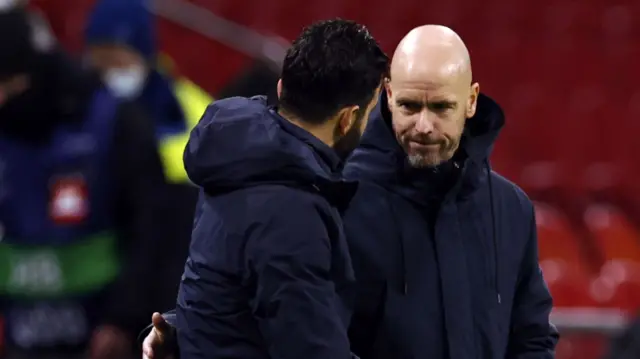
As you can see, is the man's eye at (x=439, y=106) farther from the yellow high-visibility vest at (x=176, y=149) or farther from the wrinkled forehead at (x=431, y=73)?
the yellow high-visibility vest at (x=176, y=149)

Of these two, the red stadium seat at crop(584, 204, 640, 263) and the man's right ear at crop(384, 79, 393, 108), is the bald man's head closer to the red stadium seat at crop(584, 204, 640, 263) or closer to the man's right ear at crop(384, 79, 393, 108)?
the man's right ear at crop(384, 79, 393, 108)

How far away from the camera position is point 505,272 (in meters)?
2.81

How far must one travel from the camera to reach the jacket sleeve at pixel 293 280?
2.32 meters

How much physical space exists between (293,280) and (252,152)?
0.26 m

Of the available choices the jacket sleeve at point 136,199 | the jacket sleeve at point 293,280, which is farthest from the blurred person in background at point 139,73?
the jacket sleeve at point 293,280

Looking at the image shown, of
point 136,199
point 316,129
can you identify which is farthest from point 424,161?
point 136,199

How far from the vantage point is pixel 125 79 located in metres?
5.57

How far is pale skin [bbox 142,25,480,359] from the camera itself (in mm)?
2678

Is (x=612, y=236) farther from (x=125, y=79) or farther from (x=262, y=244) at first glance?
(x=262, y=244)

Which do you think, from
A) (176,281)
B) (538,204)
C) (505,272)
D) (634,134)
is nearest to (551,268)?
(538,204)

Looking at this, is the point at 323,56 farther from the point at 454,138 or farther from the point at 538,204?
the point at 538,204

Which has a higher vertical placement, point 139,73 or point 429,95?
point 429,95

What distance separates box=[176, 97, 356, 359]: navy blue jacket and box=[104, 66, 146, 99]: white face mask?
3.03m

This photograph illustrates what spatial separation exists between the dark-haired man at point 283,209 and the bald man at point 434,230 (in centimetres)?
15
